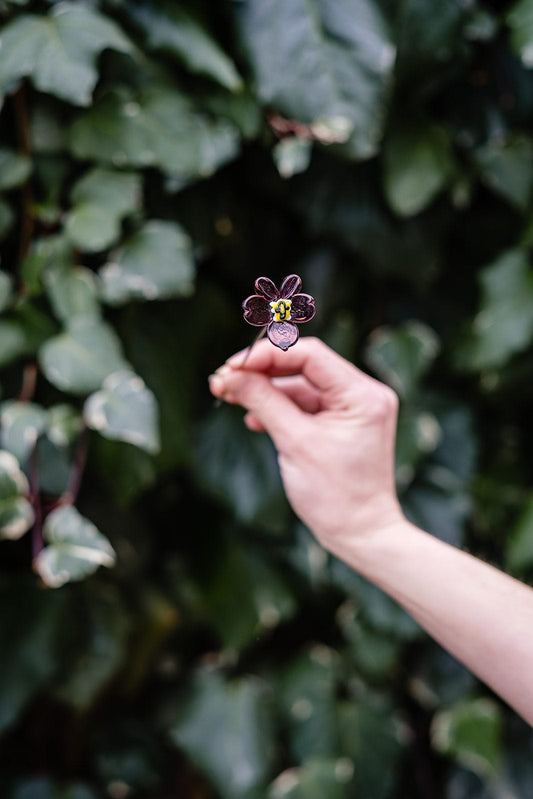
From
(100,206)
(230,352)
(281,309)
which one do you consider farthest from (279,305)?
(230,352)

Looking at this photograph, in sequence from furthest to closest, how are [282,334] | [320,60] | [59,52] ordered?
[320,60] < [59,52] < [282,334]

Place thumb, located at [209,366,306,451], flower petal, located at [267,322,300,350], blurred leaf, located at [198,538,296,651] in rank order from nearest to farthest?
flower petal, located at [267,322,300,350] → thumb, located at [209,366,306,451] → blurred leaf, located at [198,538,296,651]

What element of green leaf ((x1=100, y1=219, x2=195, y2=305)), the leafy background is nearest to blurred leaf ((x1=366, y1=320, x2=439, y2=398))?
the leafy background

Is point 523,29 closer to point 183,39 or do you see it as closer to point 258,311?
point 183,39

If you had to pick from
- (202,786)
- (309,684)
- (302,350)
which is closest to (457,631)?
(302,350)

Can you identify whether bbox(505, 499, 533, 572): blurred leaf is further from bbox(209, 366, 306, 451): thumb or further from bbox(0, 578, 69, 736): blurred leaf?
bbox(0, 578, 69, 736): blurred leaf

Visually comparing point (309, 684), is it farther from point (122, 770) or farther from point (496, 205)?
point (496, 205)
